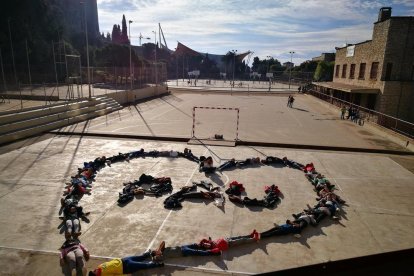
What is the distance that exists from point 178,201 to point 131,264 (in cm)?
355

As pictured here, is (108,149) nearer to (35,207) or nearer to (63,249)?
(35,207)

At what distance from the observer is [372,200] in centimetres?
1071

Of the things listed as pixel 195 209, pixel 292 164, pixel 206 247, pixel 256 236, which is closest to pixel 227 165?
pixel 292 164

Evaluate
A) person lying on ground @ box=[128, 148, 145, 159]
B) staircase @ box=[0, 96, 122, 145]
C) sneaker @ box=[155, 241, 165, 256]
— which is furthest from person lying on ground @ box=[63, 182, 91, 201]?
staircase @ box=[0, 96, 122, 145]

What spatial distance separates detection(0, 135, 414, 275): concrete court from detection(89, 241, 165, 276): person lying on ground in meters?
0.21

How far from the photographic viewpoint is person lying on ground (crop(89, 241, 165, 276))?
6.36 meters

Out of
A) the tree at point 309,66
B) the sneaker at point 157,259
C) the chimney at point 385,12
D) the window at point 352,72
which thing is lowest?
the sneaker at point 157,259

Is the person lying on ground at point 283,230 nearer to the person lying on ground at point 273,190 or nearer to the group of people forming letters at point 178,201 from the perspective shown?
the group of people forming letters at point 178,201

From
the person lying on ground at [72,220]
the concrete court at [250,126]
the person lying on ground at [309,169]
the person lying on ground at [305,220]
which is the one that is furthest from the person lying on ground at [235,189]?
the concrete court at [250,126]

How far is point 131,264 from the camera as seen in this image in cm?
662

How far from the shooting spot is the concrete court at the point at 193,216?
23.8ft

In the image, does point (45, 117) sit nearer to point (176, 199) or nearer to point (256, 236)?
point (176, 199)

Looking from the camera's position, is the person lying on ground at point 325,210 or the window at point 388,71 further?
the window at point 388,71

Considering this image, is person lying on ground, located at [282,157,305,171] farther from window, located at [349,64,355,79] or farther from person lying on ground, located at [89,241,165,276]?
window, located at [349,64,355,79]
